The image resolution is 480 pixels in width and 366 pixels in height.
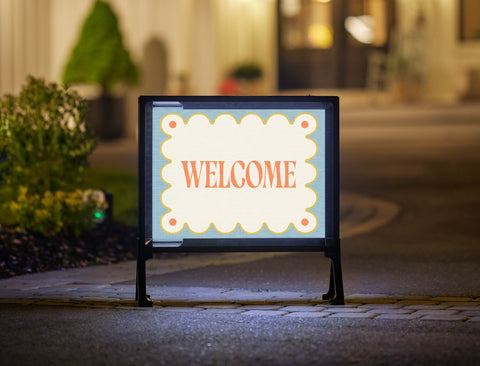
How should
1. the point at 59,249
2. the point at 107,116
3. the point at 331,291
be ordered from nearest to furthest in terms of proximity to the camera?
the point at 331,291
the point at 59,249
the point at 107,116

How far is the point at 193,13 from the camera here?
2489 cm

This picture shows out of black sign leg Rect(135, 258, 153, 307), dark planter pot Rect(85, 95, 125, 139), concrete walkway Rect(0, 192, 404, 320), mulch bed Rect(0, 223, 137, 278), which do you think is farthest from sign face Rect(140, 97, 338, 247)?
dark planter pot Rect(85, 95, 125, 139)

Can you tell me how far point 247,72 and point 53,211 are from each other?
53.6 ft

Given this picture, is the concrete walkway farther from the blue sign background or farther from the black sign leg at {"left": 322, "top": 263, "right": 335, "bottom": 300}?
the blue sign background

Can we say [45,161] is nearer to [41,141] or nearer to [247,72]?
[41,141]

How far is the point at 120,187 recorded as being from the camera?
1330 centimetres

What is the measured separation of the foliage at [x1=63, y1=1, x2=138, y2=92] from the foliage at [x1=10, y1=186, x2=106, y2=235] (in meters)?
10.3

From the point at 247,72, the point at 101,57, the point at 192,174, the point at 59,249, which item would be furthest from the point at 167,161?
the point at 247,72

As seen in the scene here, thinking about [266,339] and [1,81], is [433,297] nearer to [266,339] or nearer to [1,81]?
[266,339]

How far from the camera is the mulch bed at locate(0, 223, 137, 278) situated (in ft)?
27.0

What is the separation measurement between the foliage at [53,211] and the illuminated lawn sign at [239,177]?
8.02ft

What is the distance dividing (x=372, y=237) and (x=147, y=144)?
3865 mm

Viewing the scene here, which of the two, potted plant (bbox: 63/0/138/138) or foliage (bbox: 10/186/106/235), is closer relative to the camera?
foliage (bbox: 10/186/106/235)

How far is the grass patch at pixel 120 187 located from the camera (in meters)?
11.0
